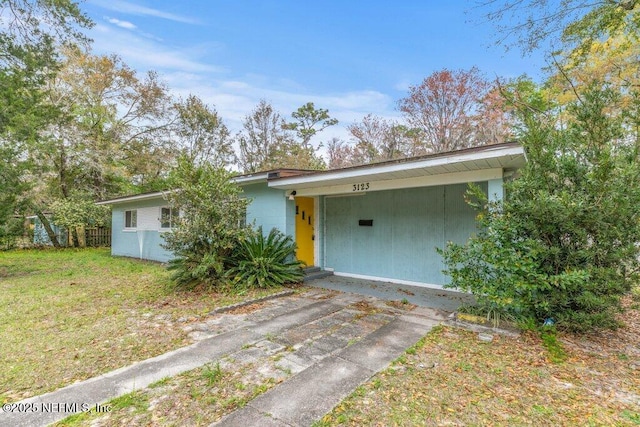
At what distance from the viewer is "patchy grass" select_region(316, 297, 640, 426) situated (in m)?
2.32

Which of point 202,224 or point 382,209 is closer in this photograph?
point 202,224

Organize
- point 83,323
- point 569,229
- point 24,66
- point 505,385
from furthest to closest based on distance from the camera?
Answer: point 24,66, point 83,323, point 569,229, point 505,385

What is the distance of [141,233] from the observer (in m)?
12.0

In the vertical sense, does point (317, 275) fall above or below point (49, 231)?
below

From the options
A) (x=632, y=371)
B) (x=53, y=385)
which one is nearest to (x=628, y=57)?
→ (x=632, y=371)

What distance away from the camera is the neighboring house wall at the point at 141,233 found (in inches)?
438

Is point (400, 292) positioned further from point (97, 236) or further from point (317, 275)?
point (97, 236)

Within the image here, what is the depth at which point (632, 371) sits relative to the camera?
3.05 metres

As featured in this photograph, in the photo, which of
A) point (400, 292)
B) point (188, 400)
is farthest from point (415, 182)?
point (188, 400)

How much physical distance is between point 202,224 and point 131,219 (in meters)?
8.77

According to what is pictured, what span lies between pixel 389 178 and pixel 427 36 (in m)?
7.83

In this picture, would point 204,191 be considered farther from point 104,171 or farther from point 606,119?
point 104,171

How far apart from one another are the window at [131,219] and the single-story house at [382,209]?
260 inches

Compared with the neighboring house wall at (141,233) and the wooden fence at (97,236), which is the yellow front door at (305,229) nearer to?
the neighboring house wall at (141,233)
